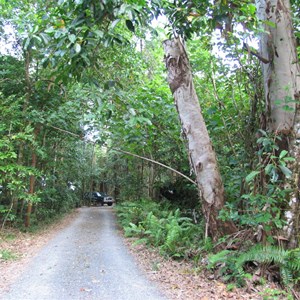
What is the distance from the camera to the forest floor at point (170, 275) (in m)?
4.50

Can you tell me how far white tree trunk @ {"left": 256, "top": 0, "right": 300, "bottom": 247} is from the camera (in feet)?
16.3

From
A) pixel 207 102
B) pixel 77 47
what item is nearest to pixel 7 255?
pixel 77 47

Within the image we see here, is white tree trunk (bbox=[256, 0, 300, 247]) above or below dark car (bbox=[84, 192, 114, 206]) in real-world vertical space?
above

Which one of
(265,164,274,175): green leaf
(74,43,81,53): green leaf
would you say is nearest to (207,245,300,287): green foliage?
(265,164,274,175): green leaf

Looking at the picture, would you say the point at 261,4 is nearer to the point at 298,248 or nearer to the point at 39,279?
the point at 298,248

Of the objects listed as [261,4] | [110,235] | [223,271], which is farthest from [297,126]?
[110,235]

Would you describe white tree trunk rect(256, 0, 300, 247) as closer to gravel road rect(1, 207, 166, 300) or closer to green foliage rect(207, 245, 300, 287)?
green foliage rect(207, 245, 300, 287)

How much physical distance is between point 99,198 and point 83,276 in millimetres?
26567

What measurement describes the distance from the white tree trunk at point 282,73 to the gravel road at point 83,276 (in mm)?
3414

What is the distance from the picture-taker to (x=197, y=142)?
6242 mm

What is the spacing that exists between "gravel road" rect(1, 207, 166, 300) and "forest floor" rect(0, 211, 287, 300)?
0.21m

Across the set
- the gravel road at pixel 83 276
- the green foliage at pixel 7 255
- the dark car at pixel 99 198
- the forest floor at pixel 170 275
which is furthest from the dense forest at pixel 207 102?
the dark car at pixel 99 198

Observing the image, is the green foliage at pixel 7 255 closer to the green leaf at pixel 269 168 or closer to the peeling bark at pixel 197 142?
the peeling bark at pixel 197 142

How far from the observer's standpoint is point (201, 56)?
9406mm
